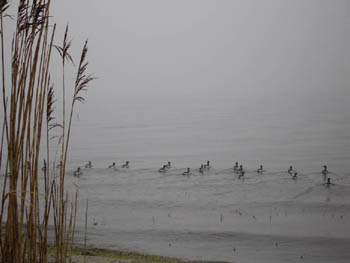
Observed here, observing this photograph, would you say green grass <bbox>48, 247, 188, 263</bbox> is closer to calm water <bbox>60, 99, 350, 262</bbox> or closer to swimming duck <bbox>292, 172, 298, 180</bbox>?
calm water <bbox>60, 99, 350, 262</bbox>

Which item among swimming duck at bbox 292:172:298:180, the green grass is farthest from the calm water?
the green grass

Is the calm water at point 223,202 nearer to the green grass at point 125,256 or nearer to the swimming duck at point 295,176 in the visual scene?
the swimming duck at point 295,176

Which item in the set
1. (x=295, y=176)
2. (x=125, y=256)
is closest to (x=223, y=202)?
(x=295, y=176)

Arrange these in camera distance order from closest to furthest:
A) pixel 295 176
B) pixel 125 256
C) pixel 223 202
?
pixel 125 256, pixel 223 202, pixel 295 176

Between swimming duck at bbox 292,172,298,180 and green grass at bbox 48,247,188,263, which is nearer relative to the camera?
green grass at bbox 48,247,188,263

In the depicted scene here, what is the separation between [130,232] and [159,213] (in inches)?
136

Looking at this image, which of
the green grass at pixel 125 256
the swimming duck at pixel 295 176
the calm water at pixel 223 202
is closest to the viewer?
the green grass at pixel 125 256

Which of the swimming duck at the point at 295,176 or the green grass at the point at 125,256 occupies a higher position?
the swimming duck at the point at 295,176

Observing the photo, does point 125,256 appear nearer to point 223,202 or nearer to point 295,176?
point 223,202

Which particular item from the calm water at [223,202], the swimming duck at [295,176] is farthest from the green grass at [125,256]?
the swimming duck at [295,176]

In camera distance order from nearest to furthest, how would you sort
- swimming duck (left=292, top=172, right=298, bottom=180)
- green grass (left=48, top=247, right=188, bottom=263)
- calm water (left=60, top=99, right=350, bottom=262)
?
green grass (left=48, top=247, right=188, bottom=263) → calm water (left=60, top=99, right=350, bottom=262) → swimming duck (left=292, top=172, right=298, bottom=180)

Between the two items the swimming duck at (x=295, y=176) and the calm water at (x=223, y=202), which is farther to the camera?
the swimming duck at (x=295, y=176)

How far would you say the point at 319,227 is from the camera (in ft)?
56.3

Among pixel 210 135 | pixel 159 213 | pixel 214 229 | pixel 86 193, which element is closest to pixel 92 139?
pixel 210 135
